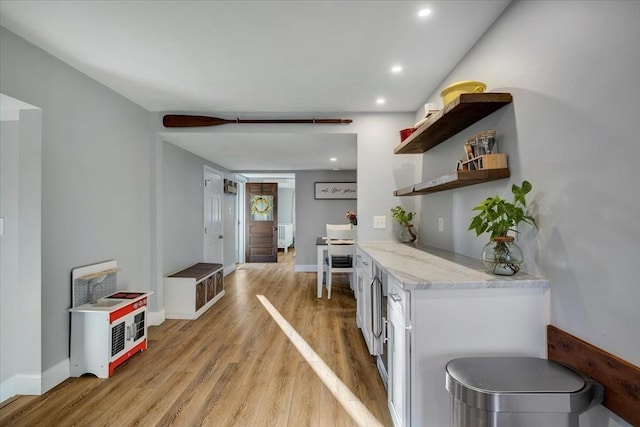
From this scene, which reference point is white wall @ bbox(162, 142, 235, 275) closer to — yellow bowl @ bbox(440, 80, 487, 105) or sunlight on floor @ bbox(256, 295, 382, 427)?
sunlight on floor @ bbox(256, 295, 382, 427)

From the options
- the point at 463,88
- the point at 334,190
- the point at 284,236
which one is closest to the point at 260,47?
the point at 463,88

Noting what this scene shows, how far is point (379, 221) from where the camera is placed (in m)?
2.97

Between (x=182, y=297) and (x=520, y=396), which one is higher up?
(x=520, y=396)

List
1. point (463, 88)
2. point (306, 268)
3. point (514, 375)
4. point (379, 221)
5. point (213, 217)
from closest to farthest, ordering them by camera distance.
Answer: point (514, 375)
point (463, 88)
point (379, 221)
point (213, 217)
point (306, 268)

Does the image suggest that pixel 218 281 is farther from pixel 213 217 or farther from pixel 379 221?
pixel 379 221

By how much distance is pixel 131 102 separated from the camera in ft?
9.07

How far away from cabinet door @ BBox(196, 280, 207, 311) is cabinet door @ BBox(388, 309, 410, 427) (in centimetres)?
256

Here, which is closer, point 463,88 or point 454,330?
point 454,330

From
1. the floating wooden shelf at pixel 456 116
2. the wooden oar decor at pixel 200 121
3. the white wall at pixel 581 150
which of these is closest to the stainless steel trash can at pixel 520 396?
the white wall at pixel 581 150

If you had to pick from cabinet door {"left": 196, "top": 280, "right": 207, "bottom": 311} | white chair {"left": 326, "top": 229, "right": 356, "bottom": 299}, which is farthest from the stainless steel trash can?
cabinet door {"left": 196, "top": 280, "right": 207, "bottom": 311}

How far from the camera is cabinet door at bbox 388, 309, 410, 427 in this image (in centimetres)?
127

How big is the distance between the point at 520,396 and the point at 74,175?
2.96 metres

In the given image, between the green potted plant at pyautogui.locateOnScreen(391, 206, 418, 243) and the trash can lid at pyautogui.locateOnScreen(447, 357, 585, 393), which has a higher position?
the green potted plant at pyautogui.locateOnScreen(391, 206, 418, 243)

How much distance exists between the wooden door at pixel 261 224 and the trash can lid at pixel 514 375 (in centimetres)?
613
